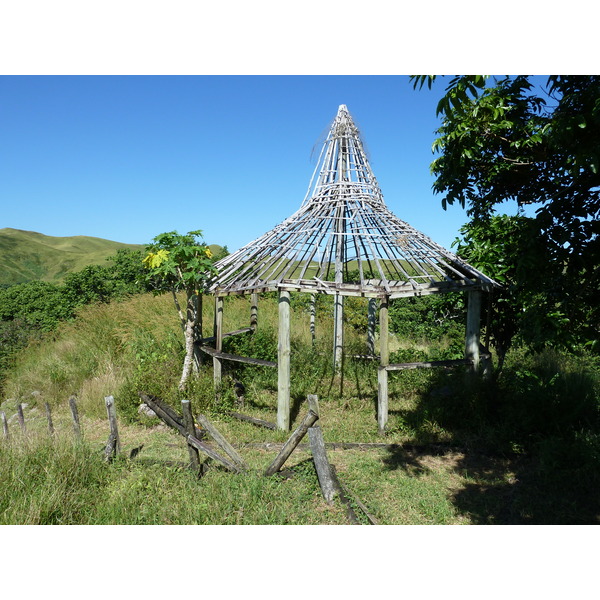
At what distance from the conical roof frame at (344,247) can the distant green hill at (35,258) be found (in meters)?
38.6

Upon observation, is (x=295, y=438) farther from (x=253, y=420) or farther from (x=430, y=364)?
(x=430, y=364)

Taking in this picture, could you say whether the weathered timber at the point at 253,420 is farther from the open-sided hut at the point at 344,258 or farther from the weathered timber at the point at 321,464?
the weathered timber at the point at 321,464

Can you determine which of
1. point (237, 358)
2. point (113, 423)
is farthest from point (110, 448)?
point (237, 358)

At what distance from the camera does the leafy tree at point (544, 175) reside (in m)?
3.41

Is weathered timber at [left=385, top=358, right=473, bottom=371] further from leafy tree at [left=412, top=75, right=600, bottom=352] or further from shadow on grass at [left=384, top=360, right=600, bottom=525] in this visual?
leafy tree at [left=412, top=75, right=600, bottom=352]

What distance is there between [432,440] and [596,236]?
4222mm

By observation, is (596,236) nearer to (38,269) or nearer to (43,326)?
(43,326)

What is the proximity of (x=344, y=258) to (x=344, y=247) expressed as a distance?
1.46ft

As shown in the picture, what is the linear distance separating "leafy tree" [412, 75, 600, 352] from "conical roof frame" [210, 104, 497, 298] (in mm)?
1466

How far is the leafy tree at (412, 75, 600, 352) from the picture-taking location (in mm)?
3410

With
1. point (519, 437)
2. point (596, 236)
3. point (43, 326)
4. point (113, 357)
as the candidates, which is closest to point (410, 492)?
point (519, 437)

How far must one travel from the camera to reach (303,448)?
640cm

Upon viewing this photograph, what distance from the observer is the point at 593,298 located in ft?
14.1

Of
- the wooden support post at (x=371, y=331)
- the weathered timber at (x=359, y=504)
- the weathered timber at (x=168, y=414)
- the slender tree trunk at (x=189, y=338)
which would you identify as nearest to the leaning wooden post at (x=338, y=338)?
the wooden support post at (x=371, y=331)
